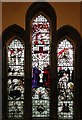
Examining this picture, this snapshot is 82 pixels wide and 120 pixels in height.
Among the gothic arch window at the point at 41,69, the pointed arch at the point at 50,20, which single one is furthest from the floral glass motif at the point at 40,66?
the pointed arch at the point at 50,20

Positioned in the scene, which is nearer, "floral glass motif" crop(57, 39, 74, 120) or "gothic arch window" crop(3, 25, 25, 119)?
"gothic arch window" crop(3, 25, 25, 119)

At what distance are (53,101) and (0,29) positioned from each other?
1764 millimetres

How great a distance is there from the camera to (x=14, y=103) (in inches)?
248

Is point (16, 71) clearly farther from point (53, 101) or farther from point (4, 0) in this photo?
point (4, 0)

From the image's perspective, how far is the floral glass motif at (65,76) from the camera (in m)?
6.30

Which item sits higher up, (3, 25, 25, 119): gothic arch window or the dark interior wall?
the dark interior wall

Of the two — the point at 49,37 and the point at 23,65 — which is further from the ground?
the point at 49,37

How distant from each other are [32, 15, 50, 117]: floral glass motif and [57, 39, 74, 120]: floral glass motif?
0.24 meters

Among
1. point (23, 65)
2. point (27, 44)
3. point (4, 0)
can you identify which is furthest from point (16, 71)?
point (4, 0)

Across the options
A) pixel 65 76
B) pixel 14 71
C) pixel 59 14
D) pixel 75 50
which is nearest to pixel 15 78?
pixel 14 71

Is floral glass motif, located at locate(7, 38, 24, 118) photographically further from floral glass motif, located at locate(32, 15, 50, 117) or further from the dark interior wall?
the dark interior wall

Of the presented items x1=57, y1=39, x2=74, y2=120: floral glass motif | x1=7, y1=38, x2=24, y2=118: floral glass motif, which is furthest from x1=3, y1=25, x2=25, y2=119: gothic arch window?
x1=57, y1=39, x2=74, y2=120: floral glass motif

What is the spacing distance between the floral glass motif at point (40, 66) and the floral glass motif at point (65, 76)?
0.80 ft

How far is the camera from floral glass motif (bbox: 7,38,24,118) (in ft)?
20.6
